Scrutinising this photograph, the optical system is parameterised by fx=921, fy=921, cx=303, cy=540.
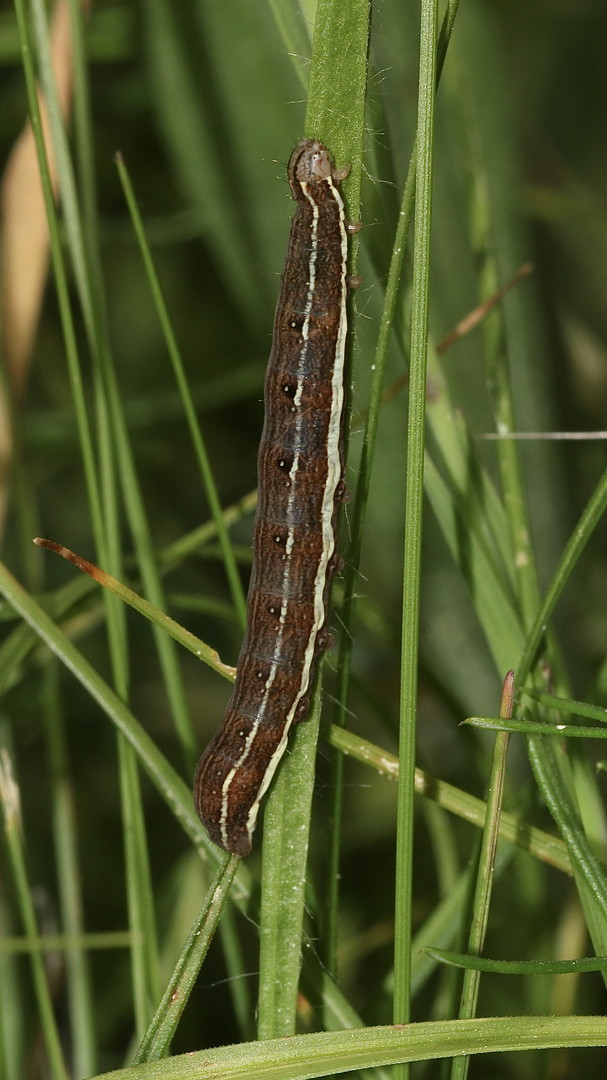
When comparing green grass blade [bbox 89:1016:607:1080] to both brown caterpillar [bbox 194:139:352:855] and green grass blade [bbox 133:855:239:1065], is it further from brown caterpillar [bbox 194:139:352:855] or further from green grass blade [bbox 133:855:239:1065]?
brown caterpillar [bbox 194:139:352:855]

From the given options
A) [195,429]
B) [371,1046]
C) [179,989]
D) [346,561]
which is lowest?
[371,1046]

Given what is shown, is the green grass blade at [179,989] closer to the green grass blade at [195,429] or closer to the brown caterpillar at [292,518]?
the brown caterpillar at [292,518]

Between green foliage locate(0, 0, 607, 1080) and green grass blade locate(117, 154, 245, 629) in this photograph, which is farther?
green grass blade locate(117, 154, 245, 629)

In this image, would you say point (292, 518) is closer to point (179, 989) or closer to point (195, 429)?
point (195, 429)

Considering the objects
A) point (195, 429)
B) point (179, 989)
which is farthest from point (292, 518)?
point (179, 989)

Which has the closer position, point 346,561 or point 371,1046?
point 371,1046

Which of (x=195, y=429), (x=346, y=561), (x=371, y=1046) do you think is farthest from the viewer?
(x=195, y=429)

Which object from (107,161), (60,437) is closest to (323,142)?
(60,437)

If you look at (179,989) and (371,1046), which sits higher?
(179,989)

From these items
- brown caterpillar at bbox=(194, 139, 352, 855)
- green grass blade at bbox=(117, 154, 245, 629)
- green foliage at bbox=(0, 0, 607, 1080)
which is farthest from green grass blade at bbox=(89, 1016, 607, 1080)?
green grass blade at bbox=(117, 154, 245, 629)

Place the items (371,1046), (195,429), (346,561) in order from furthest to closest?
1. (195,429)
2. (346,561)
3. (371,1046)

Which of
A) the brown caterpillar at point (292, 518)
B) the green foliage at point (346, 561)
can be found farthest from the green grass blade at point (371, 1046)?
the brown caterpillar at point (292, 518)
